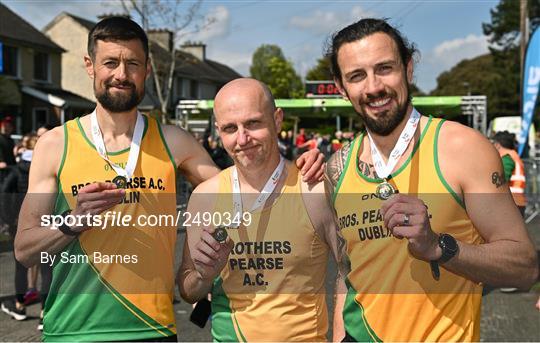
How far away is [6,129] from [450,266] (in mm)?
8796

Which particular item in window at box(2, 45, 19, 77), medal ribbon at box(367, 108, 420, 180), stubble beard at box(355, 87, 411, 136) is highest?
window at box(2, 45, 19, 77)

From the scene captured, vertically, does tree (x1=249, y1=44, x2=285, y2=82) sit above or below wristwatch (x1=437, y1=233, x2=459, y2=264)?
above

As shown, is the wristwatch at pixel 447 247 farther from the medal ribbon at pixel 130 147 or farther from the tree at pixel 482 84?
the tree at pixel 482 84

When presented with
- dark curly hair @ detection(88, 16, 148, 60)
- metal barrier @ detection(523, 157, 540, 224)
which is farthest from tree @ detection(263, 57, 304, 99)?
dark curly hair @ detection(88, 16, 148, 60)

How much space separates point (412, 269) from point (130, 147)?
1.39 m

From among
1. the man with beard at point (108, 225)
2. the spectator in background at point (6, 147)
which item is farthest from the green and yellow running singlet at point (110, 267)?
the spectator in background at point (6, 147)

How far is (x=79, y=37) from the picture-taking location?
40.3m

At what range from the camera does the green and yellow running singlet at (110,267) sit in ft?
9.22

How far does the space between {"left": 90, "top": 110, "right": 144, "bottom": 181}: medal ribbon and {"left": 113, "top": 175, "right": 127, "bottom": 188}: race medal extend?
0.09ft

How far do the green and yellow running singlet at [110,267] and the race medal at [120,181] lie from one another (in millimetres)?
50

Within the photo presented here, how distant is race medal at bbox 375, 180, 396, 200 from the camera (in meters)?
2.29

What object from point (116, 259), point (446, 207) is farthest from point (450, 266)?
point (116, 259)

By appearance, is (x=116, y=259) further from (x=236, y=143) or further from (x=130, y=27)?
(x=130, y=27)

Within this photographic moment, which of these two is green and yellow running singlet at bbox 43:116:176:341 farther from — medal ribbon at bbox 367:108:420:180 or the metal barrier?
the metal barrier
